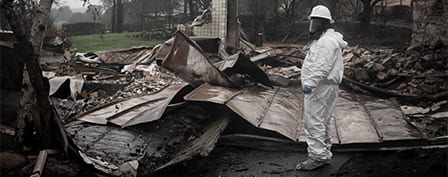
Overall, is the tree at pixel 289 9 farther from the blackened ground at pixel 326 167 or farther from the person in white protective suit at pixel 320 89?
the person in white protective suit at pixel 320 89

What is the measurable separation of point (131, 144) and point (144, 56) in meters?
6.94

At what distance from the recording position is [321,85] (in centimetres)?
514

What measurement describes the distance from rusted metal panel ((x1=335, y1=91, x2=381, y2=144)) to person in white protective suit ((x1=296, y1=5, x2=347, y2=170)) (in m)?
0.71

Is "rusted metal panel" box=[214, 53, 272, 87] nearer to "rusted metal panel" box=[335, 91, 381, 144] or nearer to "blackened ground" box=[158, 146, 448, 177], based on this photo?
"rusted metal panel" box=[335, 91, 381, 144]

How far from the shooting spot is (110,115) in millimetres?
6477

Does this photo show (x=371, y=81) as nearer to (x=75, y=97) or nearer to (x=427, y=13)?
(x=427, y=13)

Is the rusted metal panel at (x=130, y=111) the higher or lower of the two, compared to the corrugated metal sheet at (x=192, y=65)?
lower

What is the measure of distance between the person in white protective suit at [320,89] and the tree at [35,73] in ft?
8.27

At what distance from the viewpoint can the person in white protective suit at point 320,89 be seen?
5.04 metres

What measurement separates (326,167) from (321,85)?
91 cm

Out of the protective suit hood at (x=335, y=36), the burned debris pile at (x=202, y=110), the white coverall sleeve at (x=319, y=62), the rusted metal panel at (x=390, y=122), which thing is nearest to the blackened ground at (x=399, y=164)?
the burned debris pile at (x=202, y=110)

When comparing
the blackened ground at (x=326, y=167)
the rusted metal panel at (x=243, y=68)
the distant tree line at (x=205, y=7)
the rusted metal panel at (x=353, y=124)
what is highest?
the distant tree line at (x=205, y=7)

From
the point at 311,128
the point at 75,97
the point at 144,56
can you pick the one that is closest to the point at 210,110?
the point at 311,128

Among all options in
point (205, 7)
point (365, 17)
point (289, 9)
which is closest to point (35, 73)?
point (365, 17)
